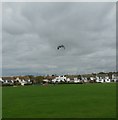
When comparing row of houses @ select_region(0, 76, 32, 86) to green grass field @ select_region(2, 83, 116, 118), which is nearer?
green grass field @ select_region(2, 83, 116, 118)

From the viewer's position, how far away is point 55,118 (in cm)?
2089

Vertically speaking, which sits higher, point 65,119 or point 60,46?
point 60,46

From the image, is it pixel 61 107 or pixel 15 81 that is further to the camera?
pixel 15 81

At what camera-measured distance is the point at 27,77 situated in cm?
18412

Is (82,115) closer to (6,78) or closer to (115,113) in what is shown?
(115,113)

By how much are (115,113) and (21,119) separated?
6719 millimetres

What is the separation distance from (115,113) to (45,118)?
17.1ft

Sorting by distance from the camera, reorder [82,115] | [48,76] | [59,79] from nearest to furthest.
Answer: [82,115] → [59,79] → [48,76]

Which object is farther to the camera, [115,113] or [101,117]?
[115,113]

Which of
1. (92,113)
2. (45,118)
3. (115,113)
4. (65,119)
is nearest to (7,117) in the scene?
(45,118)

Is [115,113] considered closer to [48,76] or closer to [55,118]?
[55,118]

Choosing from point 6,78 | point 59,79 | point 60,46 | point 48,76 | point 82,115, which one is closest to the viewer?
point 82,115

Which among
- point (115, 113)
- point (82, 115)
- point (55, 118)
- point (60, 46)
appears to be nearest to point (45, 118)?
point (55, 118)

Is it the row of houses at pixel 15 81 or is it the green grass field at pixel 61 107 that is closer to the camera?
the green grass field at pixel 61 107
